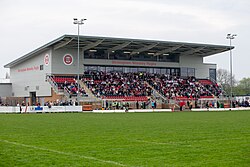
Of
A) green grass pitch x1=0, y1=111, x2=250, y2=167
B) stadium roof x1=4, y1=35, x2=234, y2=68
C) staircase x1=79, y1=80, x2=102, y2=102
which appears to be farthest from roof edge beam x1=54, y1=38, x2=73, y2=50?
Result: green grass pitch x1=0, y1=111, x2=250, y2=167

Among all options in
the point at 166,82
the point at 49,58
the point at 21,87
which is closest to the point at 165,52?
the point at 166,82

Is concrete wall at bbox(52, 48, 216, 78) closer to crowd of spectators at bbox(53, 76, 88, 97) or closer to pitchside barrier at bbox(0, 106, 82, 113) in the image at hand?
crowd of spectators at bbox(53, 76, 88, 97)

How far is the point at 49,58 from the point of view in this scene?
67438 mm

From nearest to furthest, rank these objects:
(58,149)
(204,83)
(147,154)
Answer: (147,154)
(58,149)
(204,83)

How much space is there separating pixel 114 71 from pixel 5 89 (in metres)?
22.8

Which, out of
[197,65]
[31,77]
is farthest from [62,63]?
[197,65]

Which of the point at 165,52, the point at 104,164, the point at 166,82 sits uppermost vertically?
the point at 165,52

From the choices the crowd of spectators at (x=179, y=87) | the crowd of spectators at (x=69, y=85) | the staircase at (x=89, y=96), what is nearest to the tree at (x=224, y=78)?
the crowd of spectators at (x=179, y=87)

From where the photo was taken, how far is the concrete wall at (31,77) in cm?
6810

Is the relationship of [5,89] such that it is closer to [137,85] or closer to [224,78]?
[137,85]

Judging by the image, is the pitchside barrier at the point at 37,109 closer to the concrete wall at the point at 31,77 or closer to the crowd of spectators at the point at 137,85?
the crowd of spectators at the point at 137,85

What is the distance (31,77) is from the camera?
240 ft

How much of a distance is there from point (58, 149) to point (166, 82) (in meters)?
62.2

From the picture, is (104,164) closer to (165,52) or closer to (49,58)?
(49,58)
